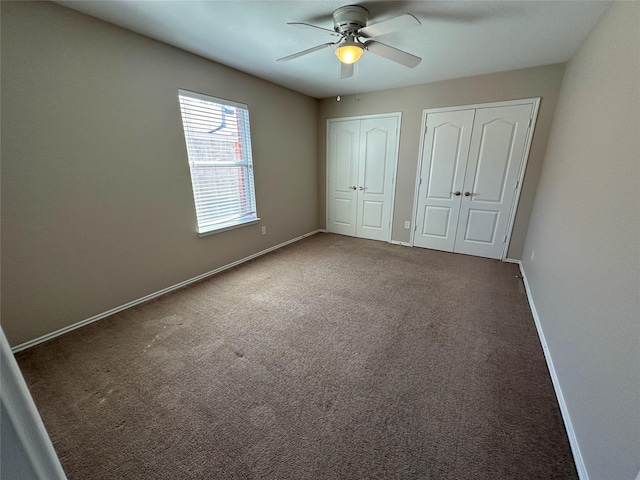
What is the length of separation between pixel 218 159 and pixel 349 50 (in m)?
A: 1.88

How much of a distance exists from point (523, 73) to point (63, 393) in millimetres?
5121

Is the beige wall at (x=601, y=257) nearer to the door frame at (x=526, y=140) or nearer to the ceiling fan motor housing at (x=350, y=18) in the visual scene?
the door frame at (x=526, y=140)

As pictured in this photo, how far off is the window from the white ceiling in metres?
0.49

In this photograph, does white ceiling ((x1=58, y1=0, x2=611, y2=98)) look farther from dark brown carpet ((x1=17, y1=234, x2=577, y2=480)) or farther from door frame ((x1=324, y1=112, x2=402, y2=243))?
dark brown carpet ((x1=17, y1=234, x2=577, y2=480))

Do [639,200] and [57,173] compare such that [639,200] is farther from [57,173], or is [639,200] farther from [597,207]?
[57,173]

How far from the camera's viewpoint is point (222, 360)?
1865 mm

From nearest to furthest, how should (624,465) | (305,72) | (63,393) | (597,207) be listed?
(624,465)
(597,207)
(63,393)
(305,72)

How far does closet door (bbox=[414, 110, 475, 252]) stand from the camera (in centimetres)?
358

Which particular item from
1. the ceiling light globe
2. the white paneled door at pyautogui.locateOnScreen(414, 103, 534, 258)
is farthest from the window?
the white paneled door at pyautogui.locateOnScreen(414, 103, 534, 258)

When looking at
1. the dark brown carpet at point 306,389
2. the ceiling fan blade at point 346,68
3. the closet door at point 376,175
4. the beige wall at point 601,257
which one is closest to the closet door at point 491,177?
the beige wall at point 601,257

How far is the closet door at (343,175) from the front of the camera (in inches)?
175

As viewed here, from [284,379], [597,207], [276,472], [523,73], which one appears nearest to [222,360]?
[284,379]

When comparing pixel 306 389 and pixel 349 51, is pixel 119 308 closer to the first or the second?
pixel 306 389

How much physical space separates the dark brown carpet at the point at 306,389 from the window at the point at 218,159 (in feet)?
3.47
